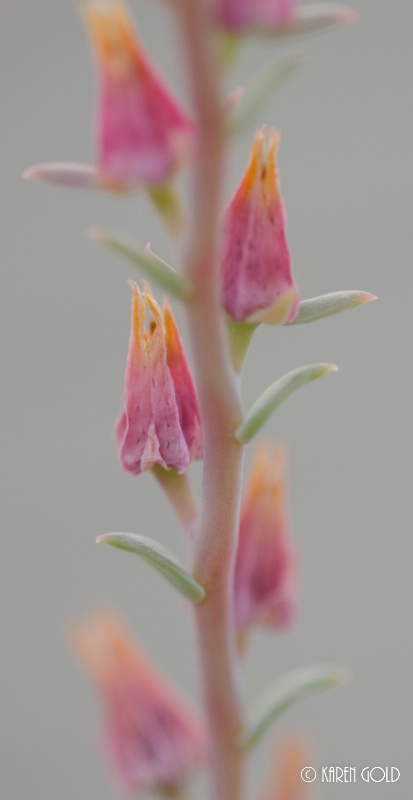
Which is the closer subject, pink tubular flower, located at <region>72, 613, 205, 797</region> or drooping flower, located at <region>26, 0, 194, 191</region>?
drooping flower, located at <region>26, 0, 194, 191</region>

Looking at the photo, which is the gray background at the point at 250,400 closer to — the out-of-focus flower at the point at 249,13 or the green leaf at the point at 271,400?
the green leaf at the point at 271,400

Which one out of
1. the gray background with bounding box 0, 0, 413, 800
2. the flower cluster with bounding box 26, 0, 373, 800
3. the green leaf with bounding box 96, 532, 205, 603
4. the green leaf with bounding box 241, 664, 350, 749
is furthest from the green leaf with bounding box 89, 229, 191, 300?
the gray background with bounding box 0, 0, 413, 800

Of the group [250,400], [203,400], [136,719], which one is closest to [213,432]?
[203,400]

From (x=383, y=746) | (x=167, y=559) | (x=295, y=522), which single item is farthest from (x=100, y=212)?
(x=167, y=559)

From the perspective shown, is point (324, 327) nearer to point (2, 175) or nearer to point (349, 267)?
point (349, 267)

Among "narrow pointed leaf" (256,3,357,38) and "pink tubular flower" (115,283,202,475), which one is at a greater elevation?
"narrow pointed leaf" (256,3,357,38)

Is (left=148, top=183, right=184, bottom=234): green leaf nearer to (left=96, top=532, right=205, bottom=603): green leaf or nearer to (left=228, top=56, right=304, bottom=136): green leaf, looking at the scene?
(left=228, top=56, right=304, bottom=136): green leaf

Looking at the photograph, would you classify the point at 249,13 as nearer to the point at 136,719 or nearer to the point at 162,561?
the point at 162,561
